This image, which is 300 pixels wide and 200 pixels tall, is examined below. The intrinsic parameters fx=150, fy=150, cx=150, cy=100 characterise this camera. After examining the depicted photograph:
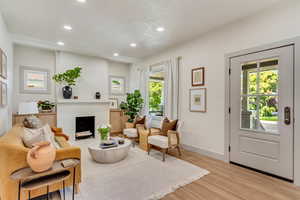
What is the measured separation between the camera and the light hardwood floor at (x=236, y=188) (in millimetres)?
2061

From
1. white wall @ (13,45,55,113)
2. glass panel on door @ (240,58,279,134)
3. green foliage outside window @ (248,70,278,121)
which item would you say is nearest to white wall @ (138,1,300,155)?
glass panel on door @ (240,58,279,134)

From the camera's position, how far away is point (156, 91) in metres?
5.25

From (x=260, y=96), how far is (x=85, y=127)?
5.11 m

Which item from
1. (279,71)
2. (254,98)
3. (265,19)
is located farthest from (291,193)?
(265,19)

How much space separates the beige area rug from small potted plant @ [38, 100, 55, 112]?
220cm

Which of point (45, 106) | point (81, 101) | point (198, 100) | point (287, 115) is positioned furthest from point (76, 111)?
point (287, 115)

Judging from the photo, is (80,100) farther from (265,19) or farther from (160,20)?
(265,19)

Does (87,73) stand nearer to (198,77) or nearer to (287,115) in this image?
(198,77)

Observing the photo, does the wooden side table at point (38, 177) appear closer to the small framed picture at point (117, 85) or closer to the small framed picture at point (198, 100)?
the small framed picture at point (198, 100)

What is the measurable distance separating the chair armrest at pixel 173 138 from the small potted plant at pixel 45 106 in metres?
3.79

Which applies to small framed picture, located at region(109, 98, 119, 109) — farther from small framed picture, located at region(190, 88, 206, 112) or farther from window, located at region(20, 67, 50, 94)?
small framed picture, located at region(190, 88, 206, 112)

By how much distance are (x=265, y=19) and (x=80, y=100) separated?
5196 millimetres

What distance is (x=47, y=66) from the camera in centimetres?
481

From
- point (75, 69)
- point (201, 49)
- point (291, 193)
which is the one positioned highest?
point (201, 49)
